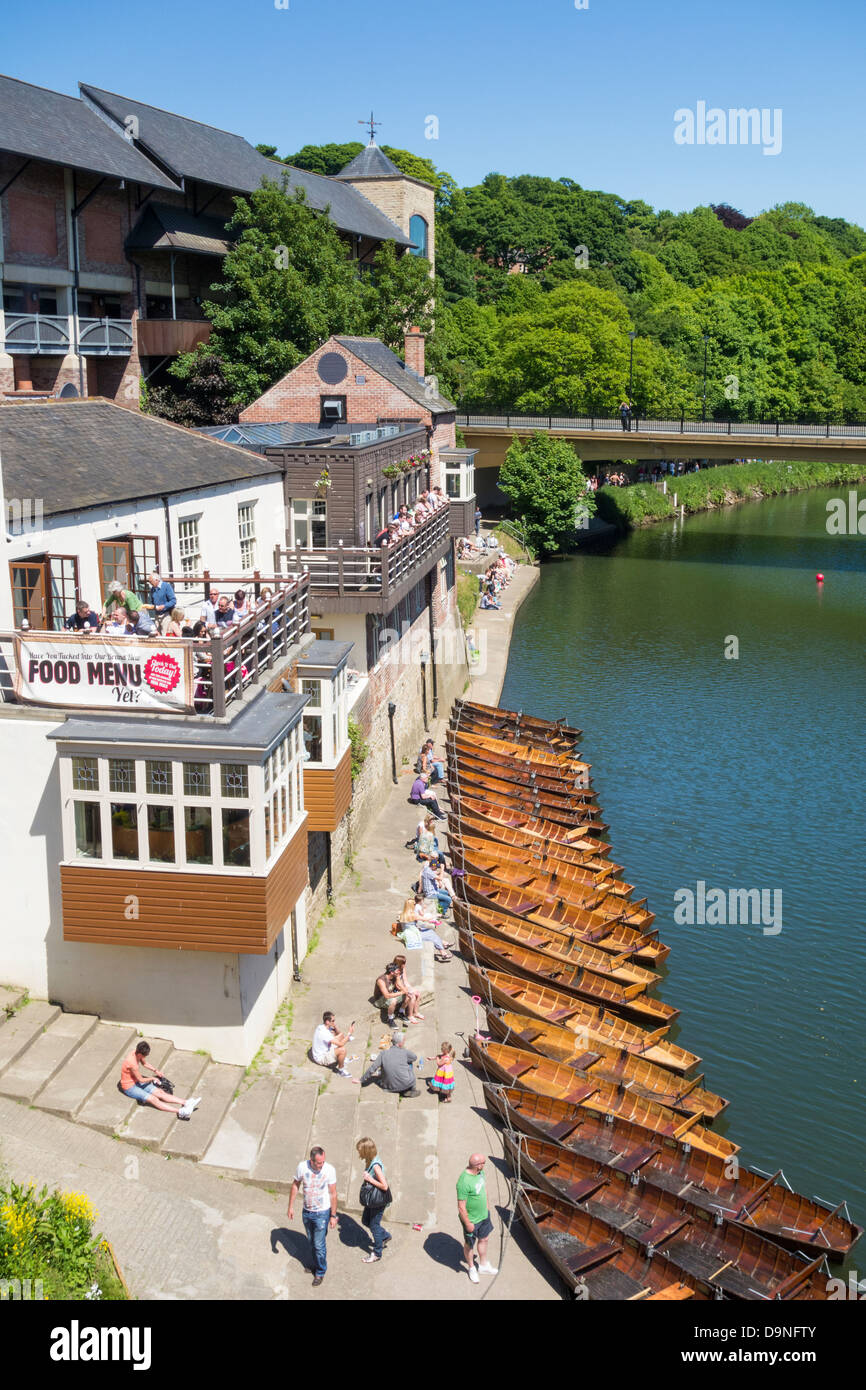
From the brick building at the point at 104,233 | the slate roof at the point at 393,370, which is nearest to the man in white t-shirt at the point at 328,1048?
the slate roof at the point at 393,370

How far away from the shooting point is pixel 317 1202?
1422 cm

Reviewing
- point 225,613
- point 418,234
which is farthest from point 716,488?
point 225,613

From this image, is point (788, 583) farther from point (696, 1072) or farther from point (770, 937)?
point (696, 1072)

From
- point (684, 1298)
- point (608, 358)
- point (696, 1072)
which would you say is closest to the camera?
point (684, 1298)

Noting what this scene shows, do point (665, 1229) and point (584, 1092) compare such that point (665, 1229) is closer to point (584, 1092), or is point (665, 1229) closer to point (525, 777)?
point (584, 1092)

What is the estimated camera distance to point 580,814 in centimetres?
3184

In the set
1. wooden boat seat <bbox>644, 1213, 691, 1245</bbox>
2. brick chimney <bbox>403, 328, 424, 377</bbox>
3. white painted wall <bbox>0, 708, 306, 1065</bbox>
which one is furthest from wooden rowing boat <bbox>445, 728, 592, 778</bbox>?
wooden boat seat <bbox>644, 1213, 691, 1245</bbox>

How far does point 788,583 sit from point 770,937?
41682 millimetres

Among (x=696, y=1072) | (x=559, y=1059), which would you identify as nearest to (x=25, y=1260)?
(x=559, y=1059)

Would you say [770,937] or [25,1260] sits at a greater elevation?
[25,1260]

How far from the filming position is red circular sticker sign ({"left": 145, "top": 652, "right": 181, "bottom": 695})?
16.7 m

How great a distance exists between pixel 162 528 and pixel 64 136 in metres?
26.2

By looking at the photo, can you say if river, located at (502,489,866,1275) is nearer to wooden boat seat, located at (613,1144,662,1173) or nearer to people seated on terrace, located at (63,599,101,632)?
wooden boat seat, located at (613,1144,662,1173)

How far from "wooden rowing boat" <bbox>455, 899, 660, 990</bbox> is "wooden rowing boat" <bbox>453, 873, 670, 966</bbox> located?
0.29 meters
